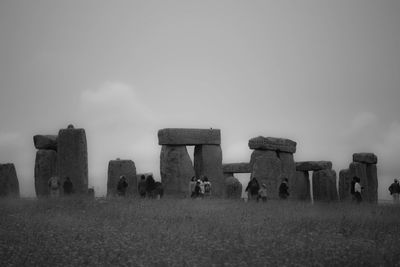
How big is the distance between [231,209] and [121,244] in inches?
319

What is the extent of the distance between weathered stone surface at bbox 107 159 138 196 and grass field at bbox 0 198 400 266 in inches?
463

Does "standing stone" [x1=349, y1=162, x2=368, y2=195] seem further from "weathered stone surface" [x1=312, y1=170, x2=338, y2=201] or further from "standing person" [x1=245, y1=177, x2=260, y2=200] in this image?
"standing person" [x1=245, y1=177, x2=260, y2=200]

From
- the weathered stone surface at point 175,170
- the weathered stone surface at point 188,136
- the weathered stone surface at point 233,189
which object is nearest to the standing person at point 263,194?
the weathered stone surface at point 175,170

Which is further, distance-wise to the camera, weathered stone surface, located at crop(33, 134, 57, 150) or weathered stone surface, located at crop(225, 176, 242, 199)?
weathered stone surface, located at crop(225, 176, 242, 199)

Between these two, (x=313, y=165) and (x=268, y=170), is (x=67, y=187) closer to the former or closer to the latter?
(x=268, y=170)

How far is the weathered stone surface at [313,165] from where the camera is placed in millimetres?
37625

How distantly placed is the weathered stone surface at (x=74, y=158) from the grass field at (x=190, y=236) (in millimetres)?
7602

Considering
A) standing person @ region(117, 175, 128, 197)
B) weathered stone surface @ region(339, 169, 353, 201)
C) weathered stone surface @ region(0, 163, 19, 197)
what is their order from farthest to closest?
weathered stone surface @ region(339, 169, 353, 201) < weathered stone surface @ region(0, 163, 19, 197) < standing person @ region(117, 175, 128, 197)

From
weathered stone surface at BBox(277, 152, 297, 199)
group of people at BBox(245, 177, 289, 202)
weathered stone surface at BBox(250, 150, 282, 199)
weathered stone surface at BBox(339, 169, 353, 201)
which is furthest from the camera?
weathered stone surface at BBox(339, 169, 353, 201)

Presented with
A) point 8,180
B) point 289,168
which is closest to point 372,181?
point 289,168

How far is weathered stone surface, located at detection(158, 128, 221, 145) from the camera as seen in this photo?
32250mm

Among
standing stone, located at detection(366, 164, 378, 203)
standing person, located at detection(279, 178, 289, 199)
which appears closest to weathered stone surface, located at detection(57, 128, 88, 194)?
standing person, located at detection(279, 178, 289, 199)

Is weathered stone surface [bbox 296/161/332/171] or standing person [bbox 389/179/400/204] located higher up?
weathered stone surface [bbox 296/161/332/171]

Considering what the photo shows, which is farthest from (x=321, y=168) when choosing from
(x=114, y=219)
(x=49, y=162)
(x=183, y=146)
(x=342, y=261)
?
(x=342, y=261)
